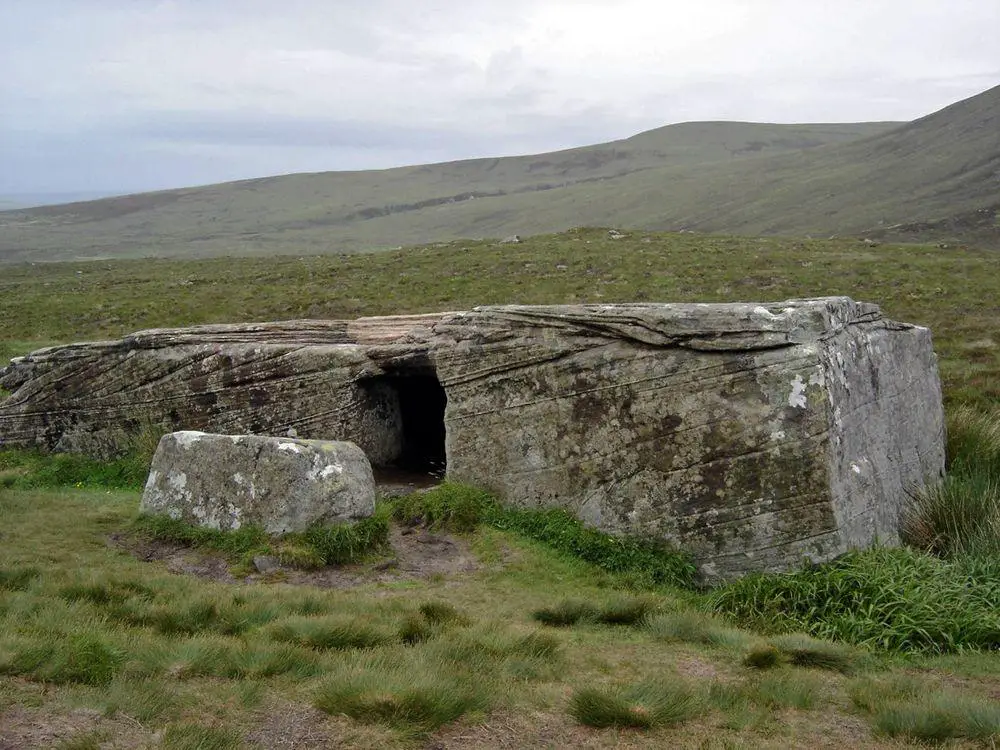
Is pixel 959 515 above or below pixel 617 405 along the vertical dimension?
below

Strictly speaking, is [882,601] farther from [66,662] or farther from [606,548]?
[66,662]

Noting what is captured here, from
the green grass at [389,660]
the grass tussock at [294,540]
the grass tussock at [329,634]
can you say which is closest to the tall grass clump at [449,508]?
the grass tussock at [294,540]

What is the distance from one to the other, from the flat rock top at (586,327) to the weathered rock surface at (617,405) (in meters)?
0.04

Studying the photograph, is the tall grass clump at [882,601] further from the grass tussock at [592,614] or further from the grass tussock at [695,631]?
the grass tussock at [592,614]

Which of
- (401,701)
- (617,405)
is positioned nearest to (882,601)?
(617,405)

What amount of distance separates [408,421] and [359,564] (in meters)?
6.53

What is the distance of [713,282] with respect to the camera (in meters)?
35.3

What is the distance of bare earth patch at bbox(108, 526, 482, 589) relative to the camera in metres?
10.4

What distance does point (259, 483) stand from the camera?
37.9 feet

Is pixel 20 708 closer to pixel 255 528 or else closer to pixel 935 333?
pixel 255 528

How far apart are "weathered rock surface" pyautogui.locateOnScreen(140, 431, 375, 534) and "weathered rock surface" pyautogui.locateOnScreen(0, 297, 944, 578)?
230 centimetres

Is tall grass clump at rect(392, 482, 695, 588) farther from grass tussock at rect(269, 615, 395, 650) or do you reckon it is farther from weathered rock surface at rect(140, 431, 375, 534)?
grass tussock at rect(269, 615, 395, 650)

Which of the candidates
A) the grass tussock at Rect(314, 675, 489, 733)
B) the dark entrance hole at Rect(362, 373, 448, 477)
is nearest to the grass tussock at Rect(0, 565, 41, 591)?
the grass tussock at Rect(314, 675, 489, 733)

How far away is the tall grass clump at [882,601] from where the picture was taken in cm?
866
